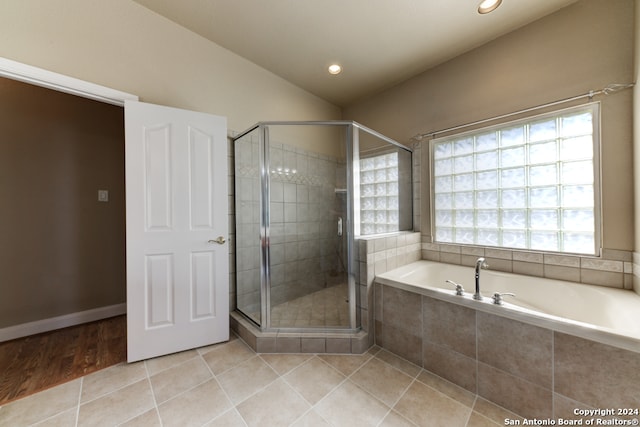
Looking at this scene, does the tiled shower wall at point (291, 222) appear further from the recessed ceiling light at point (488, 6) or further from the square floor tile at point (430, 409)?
the recessed ceiling light at point (488, 6)

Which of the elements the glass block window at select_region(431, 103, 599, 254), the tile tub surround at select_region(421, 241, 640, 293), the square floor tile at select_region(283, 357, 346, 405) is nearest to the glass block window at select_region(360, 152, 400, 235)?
the glass block window at select_region(431, 103, 599, 254)

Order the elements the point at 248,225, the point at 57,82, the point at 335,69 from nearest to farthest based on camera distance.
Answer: the point at 57,82
the point at 248,225
the point at 335,69

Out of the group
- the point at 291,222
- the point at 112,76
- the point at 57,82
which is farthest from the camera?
the point at 291,222

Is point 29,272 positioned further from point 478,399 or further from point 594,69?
point 594,69

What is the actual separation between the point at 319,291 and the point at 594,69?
2.74 metres

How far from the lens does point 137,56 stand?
171 centimetres

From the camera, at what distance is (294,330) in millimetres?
1798

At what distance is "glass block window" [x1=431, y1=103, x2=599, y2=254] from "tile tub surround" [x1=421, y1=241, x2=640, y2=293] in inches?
2.7

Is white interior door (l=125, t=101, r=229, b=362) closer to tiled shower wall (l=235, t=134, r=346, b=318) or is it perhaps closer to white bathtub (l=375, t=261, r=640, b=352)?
tiled shower wall (l=235, t=134, r=346, b=318)

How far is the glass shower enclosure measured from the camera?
1.92 m

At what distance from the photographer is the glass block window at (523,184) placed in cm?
172

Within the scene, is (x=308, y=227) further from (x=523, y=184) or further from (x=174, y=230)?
(x=523, y=184)

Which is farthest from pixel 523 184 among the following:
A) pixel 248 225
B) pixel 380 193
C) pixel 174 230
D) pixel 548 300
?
pixel 174 230

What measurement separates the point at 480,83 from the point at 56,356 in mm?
4144
